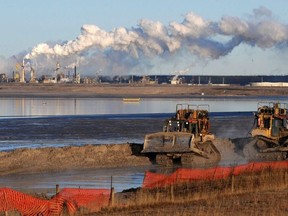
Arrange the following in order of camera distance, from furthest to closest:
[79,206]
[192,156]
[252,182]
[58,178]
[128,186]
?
[192,156] → [58,178] → [128,186] → [252,182] → [79,206]

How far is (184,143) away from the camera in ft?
132

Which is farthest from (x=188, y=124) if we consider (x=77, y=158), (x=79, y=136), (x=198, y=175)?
(x=79, y=136)

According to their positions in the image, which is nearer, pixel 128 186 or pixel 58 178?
pixel 128 186

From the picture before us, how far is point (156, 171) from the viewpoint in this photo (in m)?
39.1

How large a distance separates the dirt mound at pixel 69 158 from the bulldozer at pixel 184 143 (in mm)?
1812

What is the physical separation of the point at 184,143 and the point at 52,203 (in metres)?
16.2

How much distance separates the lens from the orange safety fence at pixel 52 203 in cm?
2408

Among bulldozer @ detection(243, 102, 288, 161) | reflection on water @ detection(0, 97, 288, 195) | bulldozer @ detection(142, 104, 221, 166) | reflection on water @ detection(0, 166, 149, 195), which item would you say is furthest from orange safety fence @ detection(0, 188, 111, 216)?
bulldozer @ detection(243, 102, 288, 161)

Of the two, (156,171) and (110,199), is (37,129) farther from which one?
(110,199)

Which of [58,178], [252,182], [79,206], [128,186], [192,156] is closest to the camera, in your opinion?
[79,206]

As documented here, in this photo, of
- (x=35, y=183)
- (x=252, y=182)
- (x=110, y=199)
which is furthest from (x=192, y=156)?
(x=110, y=199)

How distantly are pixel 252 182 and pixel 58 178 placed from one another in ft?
35.1

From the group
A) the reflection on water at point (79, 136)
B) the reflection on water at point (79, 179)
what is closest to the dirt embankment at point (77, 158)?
the reflection on water at point (79, 179)

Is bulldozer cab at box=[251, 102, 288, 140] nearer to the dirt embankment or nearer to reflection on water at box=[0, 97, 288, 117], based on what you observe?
the dirt embankment
